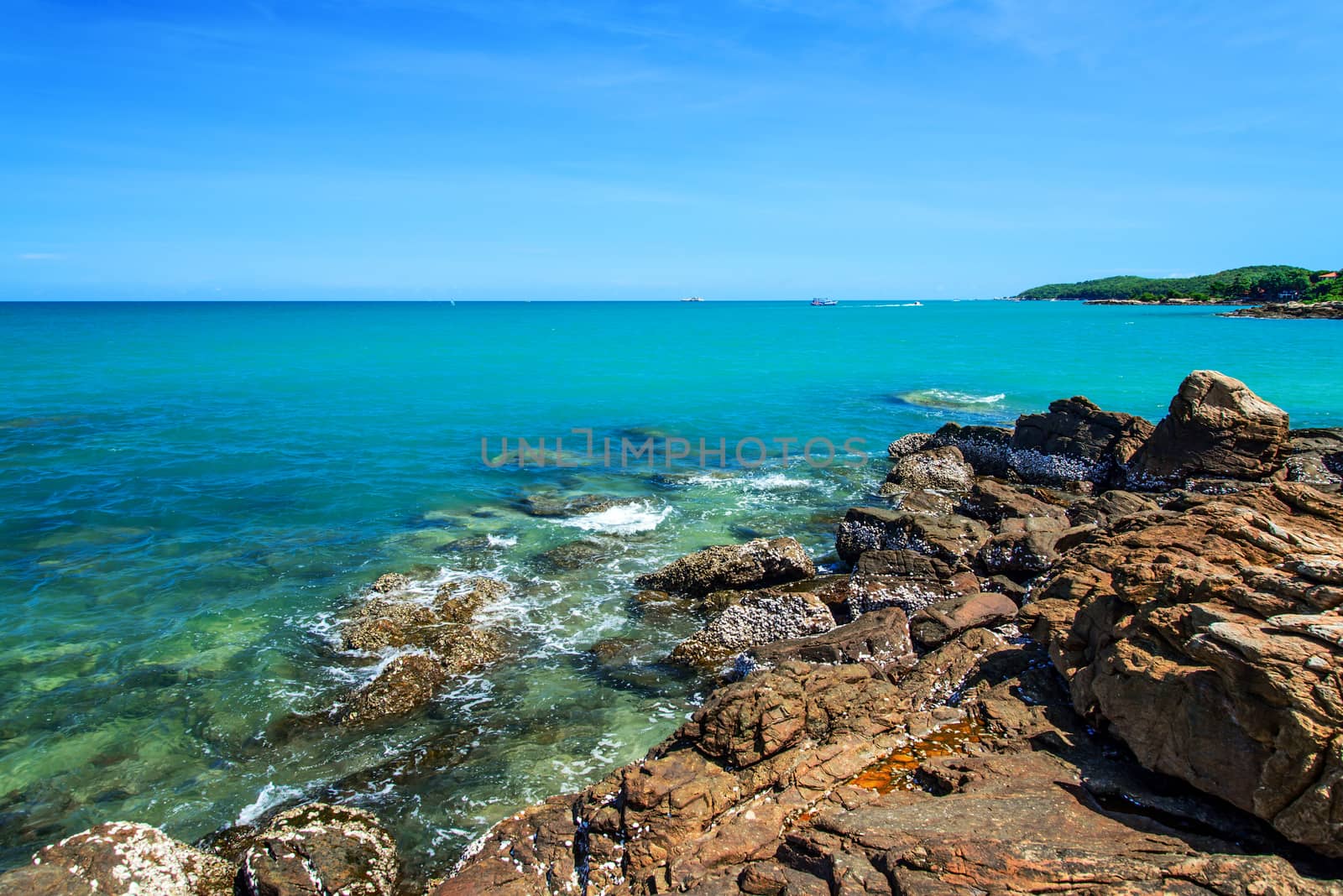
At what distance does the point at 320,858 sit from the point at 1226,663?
9386 millimetres

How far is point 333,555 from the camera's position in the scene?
19.1 metres

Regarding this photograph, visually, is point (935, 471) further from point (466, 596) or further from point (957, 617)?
point (466, 596)

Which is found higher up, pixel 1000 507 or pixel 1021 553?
pixel 1021 553

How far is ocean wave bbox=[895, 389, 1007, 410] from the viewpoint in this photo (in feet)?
145

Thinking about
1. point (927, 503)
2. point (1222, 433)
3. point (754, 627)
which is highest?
point (1222, 433)

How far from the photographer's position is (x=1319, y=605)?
7363 mm

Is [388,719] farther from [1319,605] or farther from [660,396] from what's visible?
[660,396]

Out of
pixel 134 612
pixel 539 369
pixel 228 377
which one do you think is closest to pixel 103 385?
pixel 228 377

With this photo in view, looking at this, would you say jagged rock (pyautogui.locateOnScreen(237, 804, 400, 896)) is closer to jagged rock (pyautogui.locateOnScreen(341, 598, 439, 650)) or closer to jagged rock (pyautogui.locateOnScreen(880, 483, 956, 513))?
jagged rock (pyautogui.locateOnScreen(341, 598, 439, 650))

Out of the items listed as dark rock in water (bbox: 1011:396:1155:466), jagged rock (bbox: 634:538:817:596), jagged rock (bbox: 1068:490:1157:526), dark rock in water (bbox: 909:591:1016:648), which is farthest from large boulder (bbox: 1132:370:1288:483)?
jagged rock (bbox: 634:538:817:596)

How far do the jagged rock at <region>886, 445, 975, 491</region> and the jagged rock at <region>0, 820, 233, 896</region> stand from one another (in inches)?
814

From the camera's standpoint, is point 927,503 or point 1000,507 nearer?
point 1000,507

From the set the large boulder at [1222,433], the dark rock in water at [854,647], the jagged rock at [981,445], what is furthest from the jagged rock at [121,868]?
the jagged rock at [981,445]

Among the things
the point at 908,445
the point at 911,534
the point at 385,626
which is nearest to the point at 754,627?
the point at 911,534
